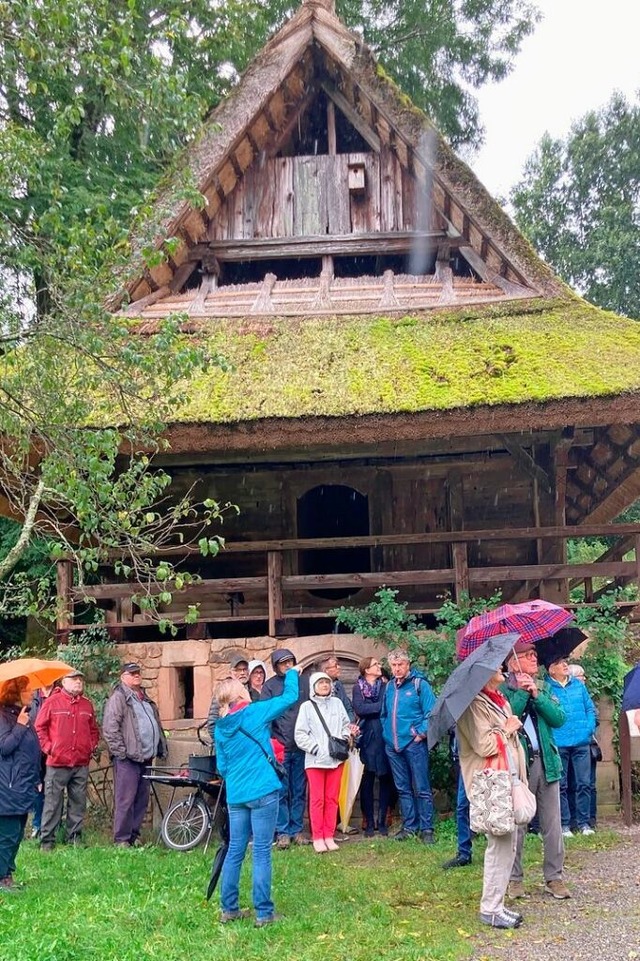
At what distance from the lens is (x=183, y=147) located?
1106 cm

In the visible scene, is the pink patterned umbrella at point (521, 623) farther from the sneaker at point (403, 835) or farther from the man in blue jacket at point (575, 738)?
the sneaker at point (403, 835)

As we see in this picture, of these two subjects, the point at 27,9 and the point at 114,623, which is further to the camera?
the point at 114,623

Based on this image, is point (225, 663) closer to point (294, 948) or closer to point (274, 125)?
point (294, 948)

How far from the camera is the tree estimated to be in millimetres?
24859

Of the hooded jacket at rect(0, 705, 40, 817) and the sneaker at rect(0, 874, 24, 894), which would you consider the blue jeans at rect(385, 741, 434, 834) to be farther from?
the sneaker at rect(0, 874, 24, 894)

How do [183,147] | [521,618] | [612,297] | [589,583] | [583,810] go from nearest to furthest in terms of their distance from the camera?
[521,618] → [583,810] → [183,147] → [589,583] → [612,297]

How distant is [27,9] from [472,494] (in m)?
7.65

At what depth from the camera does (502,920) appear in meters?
5.28

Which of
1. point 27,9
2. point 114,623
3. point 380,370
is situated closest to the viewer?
point 27,9

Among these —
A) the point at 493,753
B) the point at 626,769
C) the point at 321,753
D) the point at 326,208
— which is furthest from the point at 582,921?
the point at 326,208

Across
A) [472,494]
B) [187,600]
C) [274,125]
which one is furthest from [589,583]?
[274,125]

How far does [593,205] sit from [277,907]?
25048mm

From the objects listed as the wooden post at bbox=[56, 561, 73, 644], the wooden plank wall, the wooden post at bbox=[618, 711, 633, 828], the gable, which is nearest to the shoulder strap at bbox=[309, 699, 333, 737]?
the wooden post at bbox=[618, 711, 633, 828]

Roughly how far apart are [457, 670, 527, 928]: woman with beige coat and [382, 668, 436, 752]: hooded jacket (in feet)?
7.89
